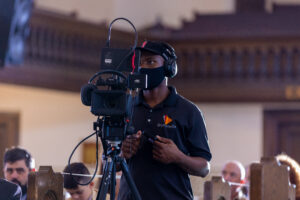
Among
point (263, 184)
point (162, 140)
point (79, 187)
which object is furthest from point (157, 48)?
point (79, 187)

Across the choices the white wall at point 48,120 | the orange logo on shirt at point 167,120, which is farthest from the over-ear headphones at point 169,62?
the white wall at point 48,120

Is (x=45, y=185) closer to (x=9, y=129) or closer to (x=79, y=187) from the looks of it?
(x=79, y=187)

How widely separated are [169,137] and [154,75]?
0.34 meters

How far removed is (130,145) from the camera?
10.2ft

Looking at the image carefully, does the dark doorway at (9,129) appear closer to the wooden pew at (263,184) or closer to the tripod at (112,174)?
the wooden pew at (263,184)

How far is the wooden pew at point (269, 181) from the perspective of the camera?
144 inches

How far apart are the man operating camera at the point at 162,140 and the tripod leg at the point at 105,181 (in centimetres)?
27

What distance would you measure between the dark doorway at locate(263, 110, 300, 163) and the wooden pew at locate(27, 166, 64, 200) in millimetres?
7381

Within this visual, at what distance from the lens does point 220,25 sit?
33.8ft

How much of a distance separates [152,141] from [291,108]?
7592 mm

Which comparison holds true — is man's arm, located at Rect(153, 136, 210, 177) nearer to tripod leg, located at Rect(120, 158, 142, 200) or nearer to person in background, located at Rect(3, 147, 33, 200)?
tripod leg, located at Rect(120, 158, 142, 200)

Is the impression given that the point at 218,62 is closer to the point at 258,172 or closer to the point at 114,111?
the point at 258,172

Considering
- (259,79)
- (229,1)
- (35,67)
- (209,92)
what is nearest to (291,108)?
(259,79)

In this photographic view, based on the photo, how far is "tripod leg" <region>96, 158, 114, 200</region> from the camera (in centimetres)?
280
